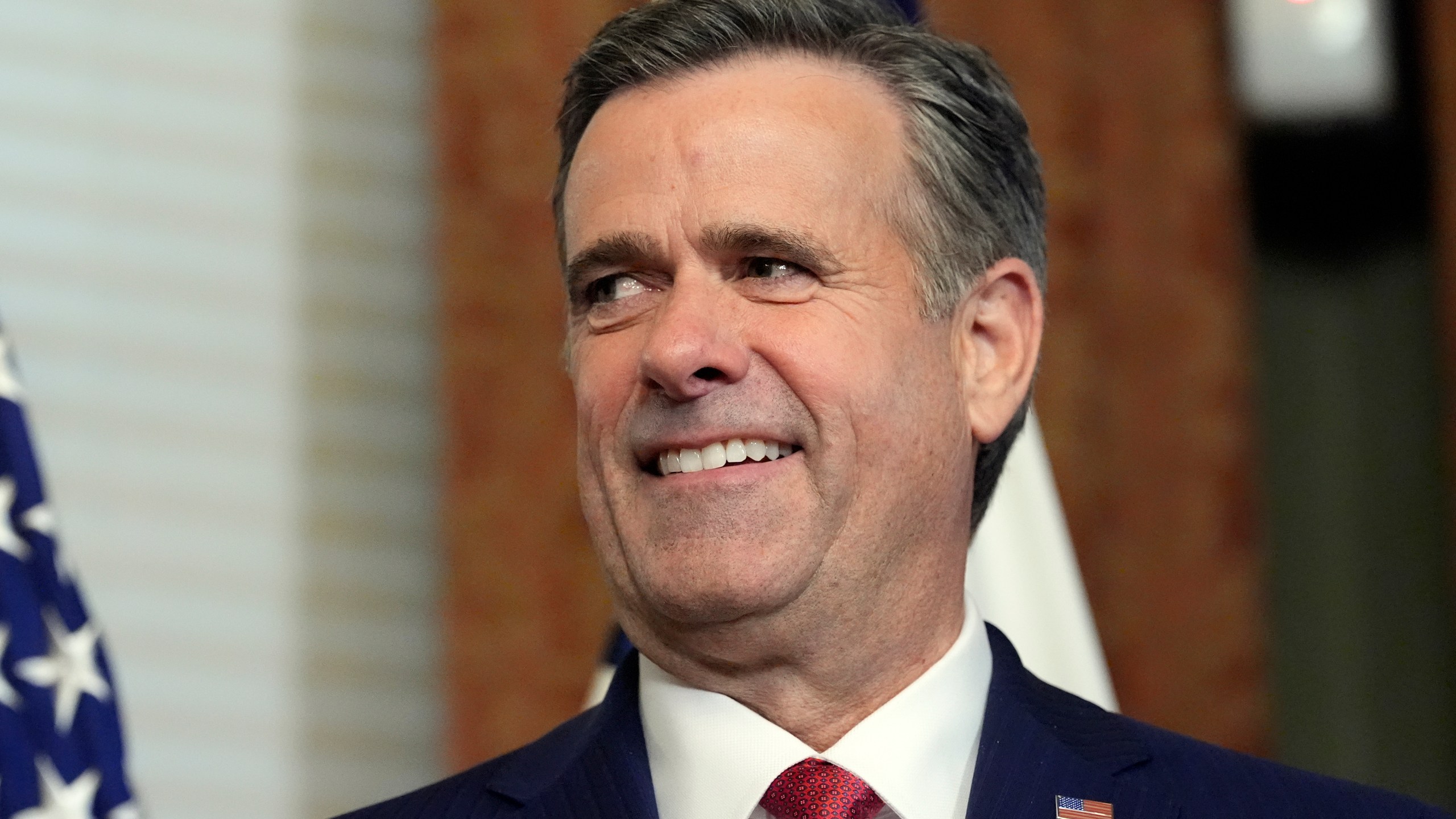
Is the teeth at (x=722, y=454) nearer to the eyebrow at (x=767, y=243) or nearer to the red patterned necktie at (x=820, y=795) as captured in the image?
the eyebrow at (x=767, y=243)

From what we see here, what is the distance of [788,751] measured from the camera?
185 cm

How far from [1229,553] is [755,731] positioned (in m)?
2.36

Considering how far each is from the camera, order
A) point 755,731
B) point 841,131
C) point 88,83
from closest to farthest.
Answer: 1. point 755,731
2. point 841,131
3. point 88,83

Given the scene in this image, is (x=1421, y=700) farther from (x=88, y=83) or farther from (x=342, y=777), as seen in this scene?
(x=88, y=83)

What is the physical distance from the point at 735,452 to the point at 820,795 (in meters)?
0.35

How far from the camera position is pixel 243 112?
12.5 ft

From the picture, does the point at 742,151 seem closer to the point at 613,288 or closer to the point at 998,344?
the point at 613,288

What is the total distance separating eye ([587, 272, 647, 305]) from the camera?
2.02 metres

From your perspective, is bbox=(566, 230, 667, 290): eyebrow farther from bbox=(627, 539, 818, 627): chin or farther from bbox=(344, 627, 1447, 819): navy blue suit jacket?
bbox=(344, 627, 1447, 819): navy blue suit jacket

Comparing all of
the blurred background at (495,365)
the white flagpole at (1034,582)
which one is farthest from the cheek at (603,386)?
the blurred background at (495,365)

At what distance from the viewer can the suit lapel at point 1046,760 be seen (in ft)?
6.08

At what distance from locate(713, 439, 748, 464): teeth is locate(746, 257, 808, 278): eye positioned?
20cm

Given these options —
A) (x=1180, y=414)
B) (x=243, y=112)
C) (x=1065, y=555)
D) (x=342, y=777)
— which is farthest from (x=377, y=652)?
(x=1180, y=414)

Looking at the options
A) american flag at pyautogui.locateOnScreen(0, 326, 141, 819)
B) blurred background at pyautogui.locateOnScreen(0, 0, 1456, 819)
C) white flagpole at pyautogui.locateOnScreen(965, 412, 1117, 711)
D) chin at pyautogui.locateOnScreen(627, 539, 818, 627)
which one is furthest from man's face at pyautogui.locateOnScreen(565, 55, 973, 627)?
blurred background at pyautogui.locateOnScreen(0, 0, 1456, 819)
